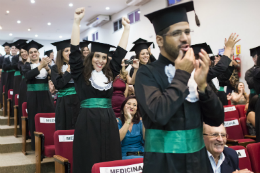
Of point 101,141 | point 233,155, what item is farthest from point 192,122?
point 101,141

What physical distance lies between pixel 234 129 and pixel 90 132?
8.50 ft

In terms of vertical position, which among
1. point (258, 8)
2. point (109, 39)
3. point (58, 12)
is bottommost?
point (258, 8)

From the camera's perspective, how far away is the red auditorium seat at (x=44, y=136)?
155 inches

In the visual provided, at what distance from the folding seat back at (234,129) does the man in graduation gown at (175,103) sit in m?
3.21

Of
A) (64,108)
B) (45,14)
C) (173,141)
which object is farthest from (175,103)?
(45,14)

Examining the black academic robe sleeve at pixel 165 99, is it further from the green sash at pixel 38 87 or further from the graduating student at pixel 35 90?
the green sash at pixel 38 87

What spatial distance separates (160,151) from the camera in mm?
1278

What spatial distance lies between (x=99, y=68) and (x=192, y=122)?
1.77 meters

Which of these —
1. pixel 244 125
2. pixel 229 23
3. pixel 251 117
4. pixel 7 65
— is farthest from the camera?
pixel 229 23

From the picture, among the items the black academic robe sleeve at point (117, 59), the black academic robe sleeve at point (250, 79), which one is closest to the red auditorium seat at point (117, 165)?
the black academic robe sleeve at point (117, 59)

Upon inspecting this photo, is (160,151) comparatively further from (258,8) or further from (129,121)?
(258,8)

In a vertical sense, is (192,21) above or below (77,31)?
above

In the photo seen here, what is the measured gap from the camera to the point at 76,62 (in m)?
2.81

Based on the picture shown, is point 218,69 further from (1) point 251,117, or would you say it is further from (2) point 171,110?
(2) point 171,110
